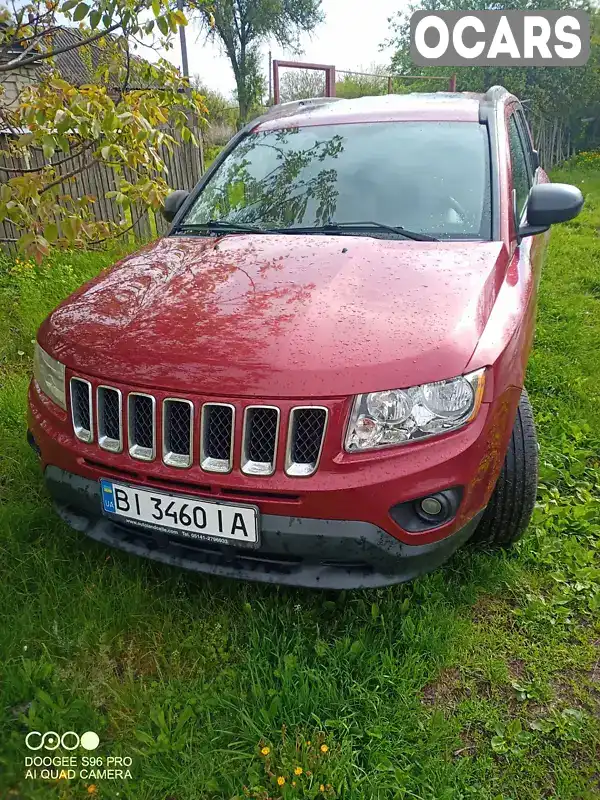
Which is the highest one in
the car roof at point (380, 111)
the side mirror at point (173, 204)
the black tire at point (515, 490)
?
the car roof at point (380, 111)

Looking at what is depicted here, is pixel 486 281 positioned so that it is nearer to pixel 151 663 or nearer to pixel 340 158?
pixel 340 158

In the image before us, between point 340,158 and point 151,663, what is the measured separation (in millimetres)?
2286

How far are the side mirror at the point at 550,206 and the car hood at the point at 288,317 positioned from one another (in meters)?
0.42

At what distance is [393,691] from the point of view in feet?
5.98

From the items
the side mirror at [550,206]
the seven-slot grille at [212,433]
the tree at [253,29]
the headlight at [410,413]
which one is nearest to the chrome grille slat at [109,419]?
the seven-slot grille at [212,433]

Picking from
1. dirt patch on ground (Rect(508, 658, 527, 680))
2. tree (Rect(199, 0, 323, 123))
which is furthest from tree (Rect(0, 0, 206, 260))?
tree (Rect(199, 0, 323, 123))

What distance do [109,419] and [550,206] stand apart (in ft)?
6.47

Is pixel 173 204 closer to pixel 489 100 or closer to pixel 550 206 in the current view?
pixel 489 100

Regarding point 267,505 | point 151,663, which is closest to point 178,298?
point 267,505

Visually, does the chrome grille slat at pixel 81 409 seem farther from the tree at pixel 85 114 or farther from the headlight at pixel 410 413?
→ the headlight at pixel 410 413

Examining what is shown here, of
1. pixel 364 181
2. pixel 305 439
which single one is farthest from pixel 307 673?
pixel 364 181

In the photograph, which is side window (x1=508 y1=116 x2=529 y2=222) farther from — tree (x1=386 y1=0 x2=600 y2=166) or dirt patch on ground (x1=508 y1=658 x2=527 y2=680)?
tree (x1=386 y1=0 x2=600 y2=166)

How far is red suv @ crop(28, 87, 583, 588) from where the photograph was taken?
65.1 inches

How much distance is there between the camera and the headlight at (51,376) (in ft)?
6.64
